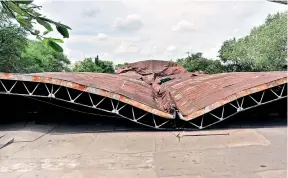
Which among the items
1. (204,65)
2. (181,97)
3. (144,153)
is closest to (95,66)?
(204,65)

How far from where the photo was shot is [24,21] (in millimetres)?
1424

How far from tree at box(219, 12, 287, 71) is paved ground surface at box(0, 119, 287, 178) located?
67.6 feet

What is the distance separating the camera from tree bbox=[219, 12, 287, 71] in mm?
29453

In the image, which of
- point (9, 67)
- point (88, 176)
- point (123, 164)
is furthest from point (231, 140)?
point (9, 67)

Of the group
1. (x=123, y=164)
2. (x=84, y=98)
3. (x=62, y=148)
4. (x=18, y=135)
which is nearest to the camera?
(x=123, y=164)

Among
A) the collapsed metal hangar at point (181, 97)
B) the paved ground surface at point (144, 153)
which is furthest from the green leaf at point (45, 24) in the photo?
the collapsed metal hangar at point (181, 97)

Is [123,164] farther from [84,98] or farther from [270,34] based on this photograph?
[270,34]

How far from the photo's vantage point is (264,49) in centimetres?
3080

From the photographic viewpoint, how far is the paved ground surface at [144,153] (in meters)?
7.14

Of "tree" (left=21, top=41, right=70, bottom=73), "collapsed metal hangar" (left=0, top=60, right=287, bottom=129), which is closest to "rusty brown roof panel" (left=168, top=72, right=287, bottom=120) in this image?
"collapsed metal hangar" (left=0, top=60, right=287, bottom=129)

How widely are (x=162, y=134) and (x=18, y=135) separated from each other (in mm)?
5124

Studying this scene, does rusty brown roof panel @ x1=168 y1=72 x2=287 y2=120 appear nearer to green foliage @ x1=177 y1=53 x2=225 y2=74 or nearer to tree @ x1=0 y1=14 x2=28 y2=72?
tree @ x1=0 y1=14 x2=28 y2=72

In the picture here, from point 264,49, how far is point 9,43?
22.7 m

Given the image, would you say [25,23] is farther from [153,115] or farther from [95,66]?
[95,66]
